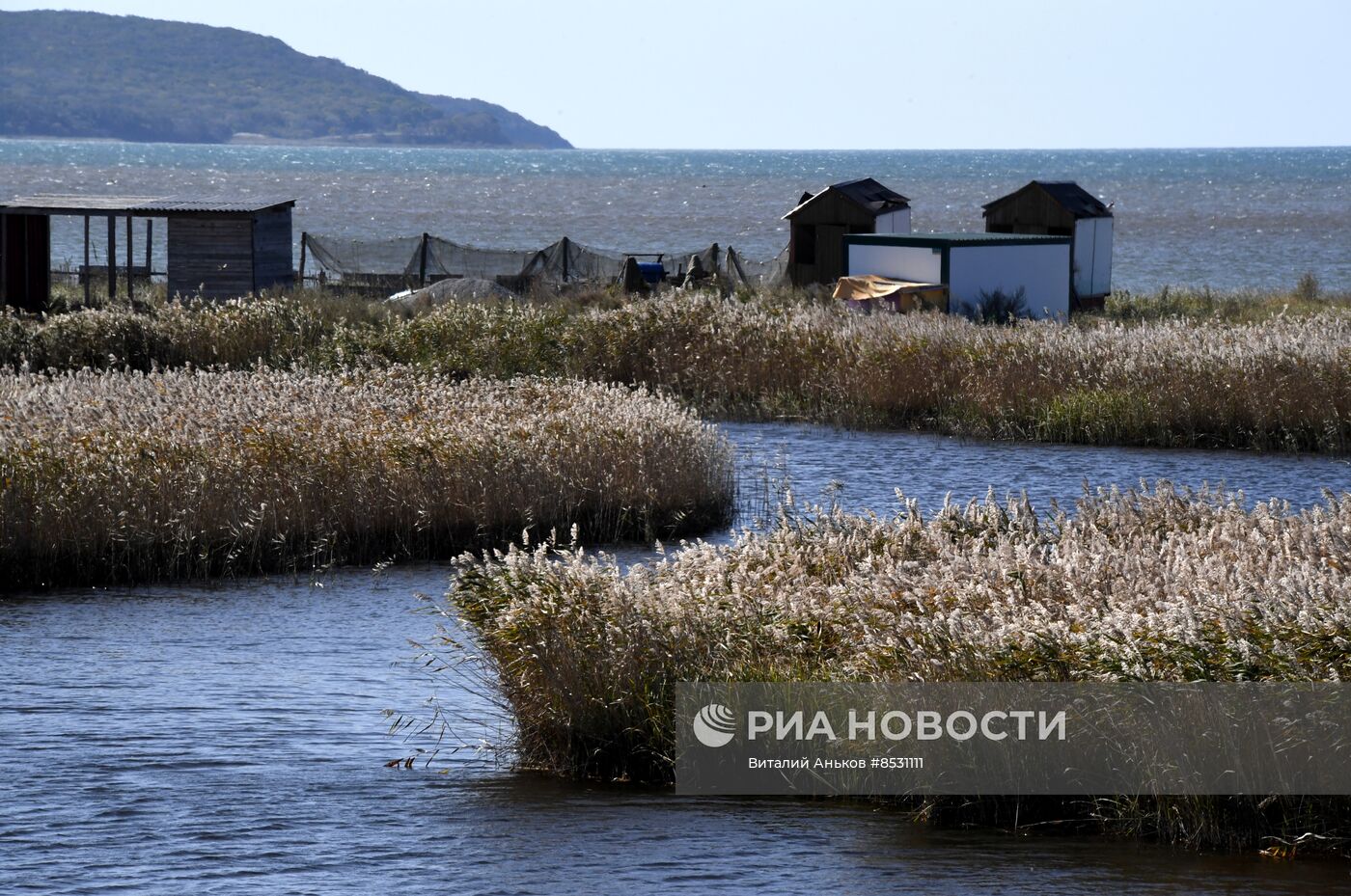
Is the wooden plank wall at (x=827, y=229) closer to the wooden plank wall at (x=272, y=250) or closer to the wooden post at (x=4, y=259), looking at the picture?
the wooden plank wall at (x=272, y=250)

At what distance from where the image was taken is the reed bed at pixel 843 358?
81.6ft

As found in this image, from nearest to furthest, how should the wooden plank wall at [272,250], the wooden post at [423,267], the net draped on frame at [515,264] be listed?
the wooden plank wall at [272,250] < the net draped on frame at [515,264] < the wooden post at [423,267]

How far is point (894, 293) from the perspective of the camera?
3403 cm

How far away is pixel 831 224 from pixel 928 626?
33.7 meters

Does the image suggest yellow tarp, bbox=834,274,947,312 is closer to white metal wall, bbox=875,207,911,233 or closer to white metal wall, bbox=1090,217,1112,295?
white metal wall, bbox=875,207,911,233

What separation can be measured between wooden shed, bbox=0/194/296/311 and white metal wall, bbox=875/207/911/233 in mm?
14396

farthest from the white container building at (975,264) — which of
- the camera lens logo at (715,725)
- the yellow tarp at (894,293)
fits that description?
the camera lens logo at (715,725)

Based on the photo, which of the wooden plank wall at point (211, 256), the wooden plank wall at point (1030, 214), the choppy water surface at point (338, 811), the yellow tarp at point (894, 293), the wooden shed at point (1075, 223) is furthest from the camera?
the wooden plank wall at point (1030, 214)

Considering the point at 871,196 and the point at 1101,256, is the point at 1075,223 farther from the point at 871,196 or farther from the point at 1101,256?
the point at 871,196

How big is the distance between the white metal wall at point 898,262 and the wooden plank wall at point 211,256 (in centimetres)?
1313

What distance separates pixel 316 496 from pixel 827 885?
9.82 meters

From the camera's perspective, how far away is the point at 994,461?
2391 centimetres

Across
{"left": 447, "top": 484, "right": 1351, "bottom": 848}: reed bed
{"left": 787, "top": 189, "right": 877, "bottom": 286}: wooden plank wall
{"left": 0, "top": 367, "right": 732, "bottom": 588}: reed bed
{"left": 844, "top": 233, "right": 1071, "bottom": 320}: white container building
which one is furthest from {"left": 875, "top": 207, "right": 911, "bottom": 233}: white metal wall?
{"left": 447, "top": 484, "right": 1351, "bottom": 848}: reed bed

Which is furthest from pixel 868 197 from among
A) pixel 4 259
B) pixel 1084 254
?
pixel 4 259
